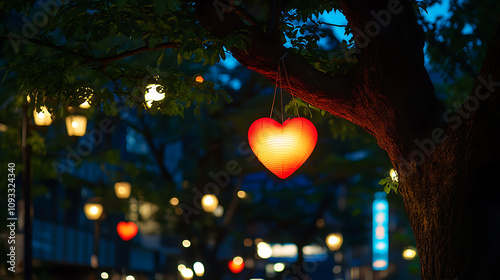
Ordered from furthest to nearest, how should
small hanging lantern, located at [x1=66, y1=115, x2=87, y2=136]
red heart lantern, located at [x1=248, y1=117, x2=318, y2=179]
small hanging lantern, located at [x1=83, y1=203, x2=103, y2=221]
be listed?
small hanging lantern, located at [x1=83, y1=203, x2=103, y2=221], small hanging lantern, located at [x1=66, y1=115, x2=87, y2=136], red heart lantern, located at [x1=248, y1=117, x2=318, y2=179]

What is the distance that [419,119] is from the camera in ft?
18.9

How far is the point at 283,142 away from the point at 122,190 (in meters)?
15.9

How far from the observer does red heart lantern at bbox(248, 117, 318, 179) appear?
649 cm

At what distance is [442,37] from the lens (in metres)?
12.4

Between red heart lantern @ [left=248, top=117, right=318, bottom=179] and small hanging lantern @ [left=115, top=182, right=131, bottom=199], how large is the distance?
15.6m

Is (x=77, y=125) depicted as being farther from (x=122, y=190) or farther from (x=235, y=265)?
(x=235, y=265)

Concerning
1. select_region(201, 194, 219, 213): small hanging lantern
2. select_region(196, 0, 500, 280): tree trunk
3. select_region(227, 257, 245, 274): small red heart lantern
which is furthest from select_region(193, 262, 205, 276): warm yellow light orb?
select_region(196, 0, 500, 280): tree trunk

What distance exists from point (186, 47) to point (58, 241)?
2406 centimetres

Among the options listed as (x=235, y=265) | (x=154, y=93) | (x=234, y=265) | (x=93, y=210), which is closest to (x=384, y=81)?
(x=154, y=93)

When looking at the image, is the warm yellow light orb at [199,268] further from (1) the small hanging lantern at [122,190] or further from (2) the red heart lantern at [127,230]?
(1) the small hanging lantern at [122,190]

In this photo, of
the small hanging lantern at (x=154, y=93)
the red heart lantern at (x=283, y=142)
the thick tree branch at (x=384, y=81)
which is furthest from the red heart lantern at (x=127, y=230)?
the thick tree branch at (x=384, y=81)

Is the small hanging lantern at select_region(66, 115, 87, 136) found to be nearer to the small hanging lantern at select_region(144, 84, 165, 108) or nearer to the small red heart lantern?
the small hanging lantern at select_region(144, 84, 165, 108)

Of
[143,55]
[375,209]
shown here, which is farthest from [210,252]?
[375,209]

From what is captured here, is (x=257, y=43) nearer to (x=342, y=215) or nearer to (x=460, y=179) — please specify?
(x=460, y=179)
